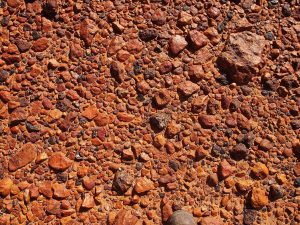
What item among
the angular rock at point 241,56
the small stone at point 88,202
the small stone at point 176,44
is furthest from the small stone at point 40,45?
the angular rock at point 241,56

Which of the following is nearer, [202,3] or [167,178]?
[167,178]

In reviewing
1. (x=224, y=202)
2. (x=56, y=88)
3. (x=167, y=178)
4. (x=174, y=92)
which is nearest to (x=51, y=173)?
(x=56, y=88)

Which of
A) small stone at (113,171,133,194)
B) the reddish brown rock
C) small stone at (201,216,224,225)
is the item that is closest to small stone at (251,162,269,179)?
small stone at (201,216,224,225)

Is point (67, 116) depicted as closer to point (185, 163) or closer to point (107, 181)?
point (107, 181)

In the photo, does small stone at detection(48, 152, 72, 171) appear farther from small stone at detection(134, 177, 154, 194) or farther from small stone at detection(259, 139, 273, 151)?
small stone at detection(259, 139, 273, 151)

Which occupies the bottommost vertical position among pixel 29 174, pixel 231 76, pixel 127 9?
pixel 29 174

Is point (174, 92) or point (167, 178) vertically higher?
point (174, 92)

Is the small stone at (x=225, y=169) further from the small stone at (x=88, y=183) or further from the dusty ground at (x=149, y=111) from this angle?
the small stone at (x=88, y=183)
